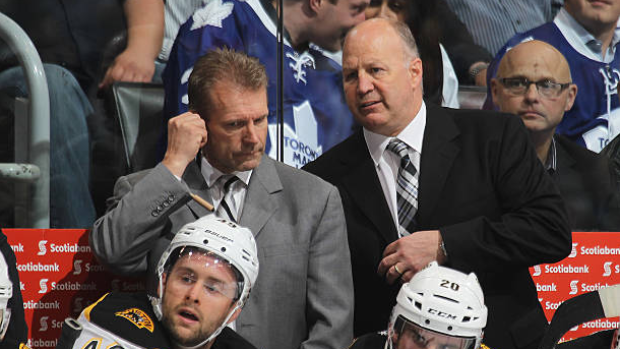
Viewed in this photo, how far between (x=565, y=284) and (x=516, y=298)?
0.88 m

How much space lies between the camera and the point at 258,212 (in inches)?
131

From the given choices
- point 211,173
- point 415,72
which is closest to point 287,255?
point 211,173

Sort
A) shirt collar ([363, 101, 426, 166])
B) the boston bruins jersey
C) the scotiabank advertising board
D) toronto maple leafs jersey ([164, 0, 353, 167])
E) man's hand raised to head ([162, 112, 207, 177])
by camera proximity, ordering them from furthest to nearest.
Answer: toronto maple leafs jersey ([164, 0, 353, 167]) → the scotiabank advertising board → shirt collar ([363, 101, 426, 166]) → man's hand raised to head ([162, 112, 207, 177]) → the boston bruins jersey

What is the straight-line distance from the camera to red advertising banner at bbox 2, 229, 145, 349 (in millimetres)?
3768

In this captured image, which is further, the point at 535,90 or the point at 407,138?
the point at 535,90

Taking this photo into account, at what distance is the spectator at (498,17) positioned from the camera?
4.21 meters

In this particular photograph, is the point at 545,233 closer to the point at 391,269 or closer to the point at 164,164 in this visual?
the point at 391,269

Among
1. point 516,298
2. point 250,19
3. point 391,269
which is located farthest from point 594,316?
point 250,19

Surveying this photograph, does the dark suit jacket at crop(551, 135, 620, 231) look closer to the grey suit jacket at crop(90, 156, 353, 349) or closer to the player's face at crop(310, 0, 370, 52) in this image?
the player's face at crop(310, 0, 370, 52)

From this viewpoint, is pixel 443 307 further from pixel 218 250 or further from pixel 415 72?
Result: pixel 415 72

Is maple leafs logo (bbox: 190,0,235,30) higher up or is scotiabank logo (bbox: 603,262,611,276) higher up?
maple leafs logo (bbox: 190,0,235,30)

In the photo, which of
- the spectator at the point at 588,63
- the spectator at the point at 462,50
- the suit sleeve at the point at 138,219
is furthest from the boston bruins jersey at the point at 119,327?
the spectator at the point at 588,63

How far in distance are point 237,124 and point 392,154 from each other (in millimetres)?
684

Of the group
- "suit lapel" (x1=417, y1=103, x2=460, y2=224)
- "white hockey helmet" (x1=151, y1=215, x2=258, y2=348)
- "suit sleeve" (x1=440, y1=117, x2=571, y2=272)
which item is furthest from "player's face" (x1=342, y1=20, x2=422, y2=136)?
"white hockey helmet" (x1=151, y1=215, x2=258, y2=348)
